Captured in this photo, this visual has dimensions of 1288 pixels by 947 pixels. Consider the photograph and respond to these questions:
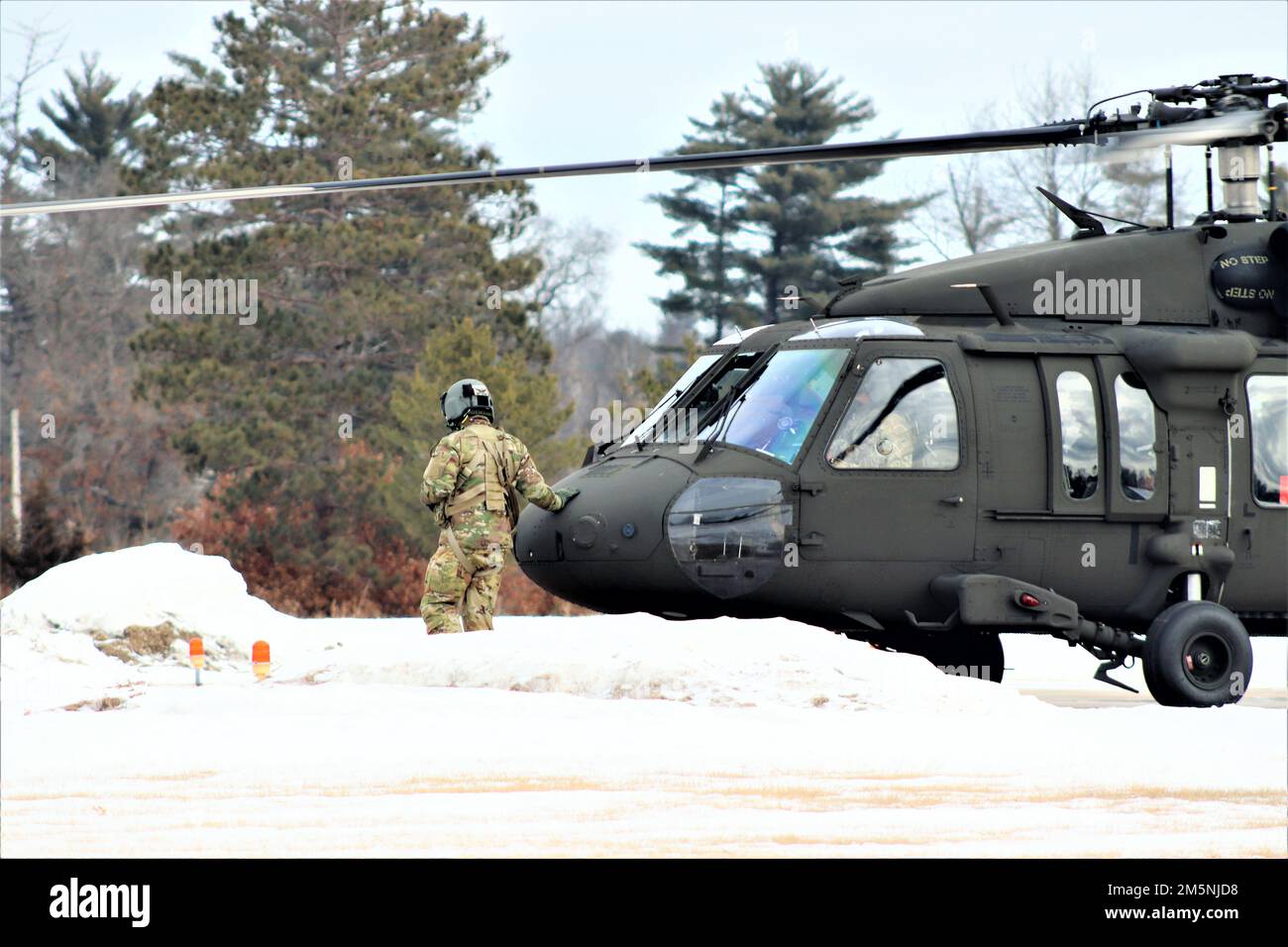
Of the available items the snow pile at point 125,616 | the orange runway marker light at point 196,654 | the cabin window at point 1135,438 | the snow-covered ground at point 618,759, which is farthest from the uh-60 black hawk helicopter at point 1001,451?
the snow pile at point 125,616

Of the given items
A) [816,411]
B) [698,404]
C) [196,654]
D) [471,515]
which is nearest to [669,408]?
[698,404]

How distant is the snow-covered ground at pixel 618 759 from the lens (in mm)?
6383

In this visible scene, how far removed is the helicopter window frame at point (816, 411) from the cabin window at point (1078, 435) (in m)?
1.40

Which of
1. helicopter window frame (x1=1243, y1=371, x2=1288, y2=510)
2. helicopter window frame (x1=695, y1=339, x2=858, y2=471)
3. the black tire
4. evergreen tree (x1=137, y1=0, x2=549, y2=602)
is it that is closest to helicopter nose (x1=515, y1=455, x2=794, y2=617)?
helicopter window frame (x1=695, y1=339, x2=858, y2=471)

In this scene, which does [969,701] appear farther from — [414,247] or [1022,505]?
[414,247]

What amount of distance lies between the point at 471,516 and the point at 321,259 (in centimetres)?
2276

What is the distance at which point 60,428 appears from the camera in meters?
43.2

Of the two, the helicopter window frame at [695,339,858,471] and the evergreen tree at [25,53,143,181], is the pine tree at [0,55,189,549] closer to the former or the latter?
the evergreen tree at [25,53,143,181]

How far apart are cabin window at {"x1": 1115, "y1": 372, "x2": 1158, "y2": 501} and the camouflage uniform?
368 centimetres

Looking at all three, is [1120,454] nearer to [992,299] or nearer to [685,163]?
[992,299]

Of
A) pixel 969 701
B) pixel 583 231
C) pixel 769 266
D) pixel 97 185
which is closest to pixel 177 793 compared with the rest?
pixel 969 701

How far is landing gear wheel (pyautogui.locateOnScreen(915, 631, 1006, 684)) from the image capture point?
12.5 metres

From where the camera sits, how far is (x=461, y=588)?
11.4 m

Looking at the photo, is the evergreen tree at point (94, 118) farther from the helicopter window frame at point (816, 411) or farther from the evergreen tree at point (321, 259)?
the helicopter window frame at point (816, 411)
